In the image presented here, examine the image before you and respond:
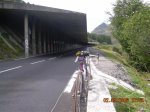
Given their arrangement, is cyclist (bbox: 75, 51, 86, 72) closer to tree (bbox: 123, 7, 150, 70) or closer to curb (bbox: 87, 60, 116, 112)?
curb (bbox: 87, 60, 116, 112)

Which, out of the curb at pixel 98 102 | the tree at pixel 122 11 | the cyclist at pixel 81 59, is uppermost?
the tree at pixel 122 11

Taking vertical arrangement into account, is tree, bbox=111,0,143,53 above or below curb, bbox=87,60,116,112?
above

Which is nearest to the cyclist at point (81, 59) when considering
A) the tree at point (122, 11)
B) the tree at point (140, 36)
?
the tree at point (140, 36)

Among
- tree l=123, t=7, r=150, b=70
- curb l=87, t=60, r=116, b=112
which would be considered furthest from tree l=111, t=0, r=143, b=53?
curb l=87, t=60, r=116, b=112

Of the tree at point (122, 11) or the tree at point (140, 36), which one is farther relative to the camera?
the tree at point (122, 11)

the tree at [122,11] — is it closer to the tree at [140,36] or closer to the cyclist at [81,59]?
the tree at [140,36]

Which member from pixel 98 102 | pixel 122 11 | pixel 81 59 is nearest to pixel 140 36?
pixel 122 11

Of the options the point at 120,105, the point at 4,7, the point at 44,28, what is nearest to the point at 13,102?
the point at 120,105

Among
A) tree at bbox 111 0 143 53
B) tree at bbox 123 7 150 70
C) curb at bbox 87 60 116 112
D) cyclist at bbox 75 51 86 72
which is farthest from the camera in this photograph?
tree at bbox 111 0 143 53

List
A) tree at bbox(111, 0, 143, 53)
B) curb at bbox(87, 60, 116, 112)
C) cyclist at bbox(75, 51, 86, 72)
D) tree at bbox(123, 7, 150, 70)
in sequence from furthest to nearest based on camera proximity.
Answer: tree at bbox(111, 0, 143, 53), tree at bbox(123, 7, 150, 70), cyclist at bbox(75, 51, 86, 72), curb at bbox(87, 60, 116, 112)

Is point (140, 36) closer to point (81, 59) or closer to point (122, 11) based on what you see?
point (122, 11)

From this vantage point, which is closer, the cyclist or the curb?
the curb

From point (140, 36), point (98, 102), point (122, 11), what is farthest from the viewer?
point (122, 11)

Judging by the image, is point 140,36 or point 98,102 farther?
point 140,36
